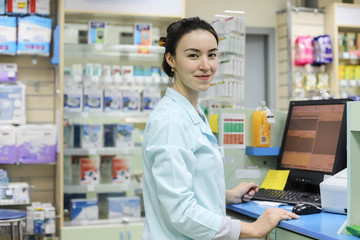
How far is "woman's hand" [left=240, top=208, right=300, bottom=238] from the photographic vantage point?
5.71 feet

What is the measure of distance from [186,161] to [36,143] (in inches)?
126

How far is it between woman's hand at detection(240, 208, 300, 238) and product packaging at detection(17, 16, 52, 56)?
3368 mm

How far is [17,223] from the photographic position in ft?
13.2

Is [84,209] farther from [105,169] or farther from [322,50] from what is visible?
Result: [322,50]

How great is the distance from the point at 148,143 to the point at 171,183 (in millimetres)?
177

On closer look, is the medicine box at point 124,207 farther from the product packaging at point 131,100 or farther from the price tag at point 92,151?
the product packaging at point 131,100

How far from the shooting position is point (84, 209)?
4.63m

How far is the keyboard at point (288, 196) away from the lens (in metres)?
2.40

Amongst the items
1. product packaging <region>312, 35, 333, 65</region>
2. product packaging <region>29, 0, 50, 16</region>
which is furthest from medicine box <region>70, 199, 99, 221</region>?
product packaging <region>312, 35, 333, 65</region>

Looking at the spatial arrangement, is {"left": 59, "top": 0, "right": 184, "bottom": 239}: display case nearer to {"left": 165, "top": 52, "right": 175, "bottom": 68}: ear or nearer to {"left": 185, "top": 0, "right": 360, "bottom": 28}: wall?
{"left": 185, "top": 0, "right": 360, "bottom": 28}: wall

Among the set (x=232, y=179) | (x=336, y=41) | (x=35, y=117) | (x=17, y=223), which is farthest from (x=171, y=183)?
(x=336, y=41)

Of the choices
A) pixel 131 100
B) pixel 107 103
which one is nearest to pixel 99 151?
pixel 107 103

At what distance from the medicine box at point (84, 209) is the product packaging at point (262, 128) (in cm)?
222

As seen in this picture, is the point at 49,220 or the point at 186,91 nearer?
the point at 186,91
